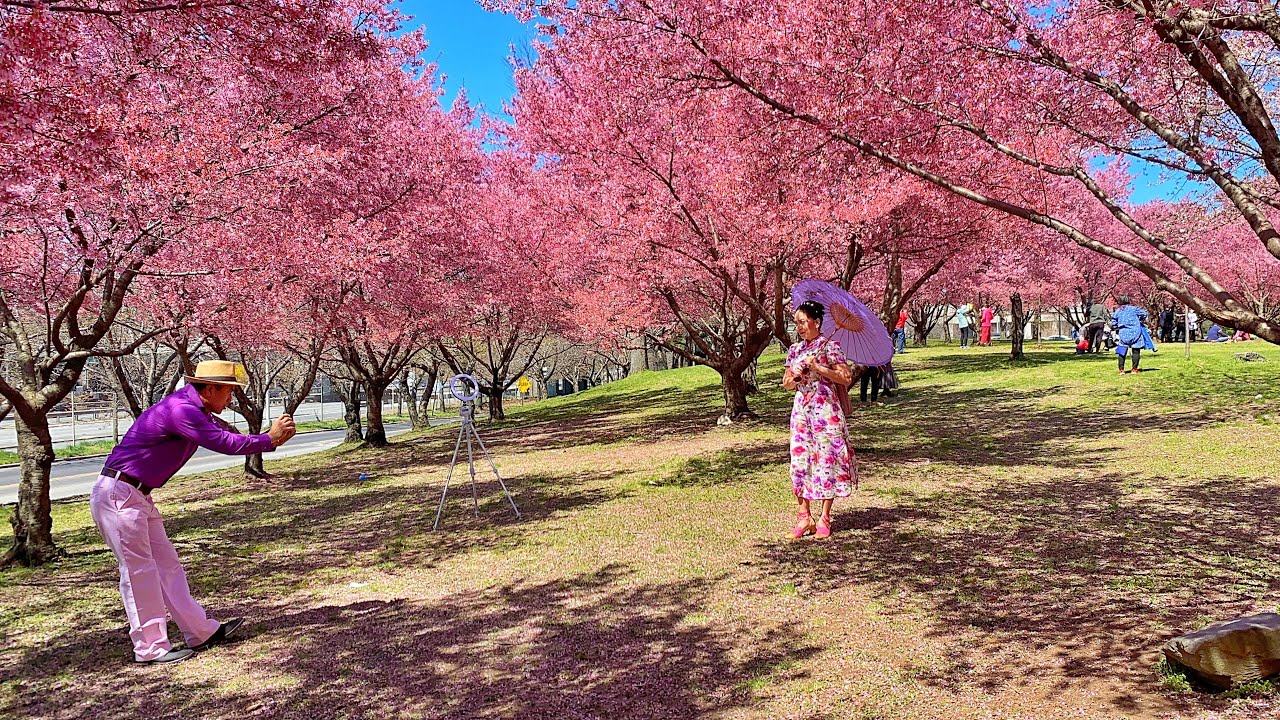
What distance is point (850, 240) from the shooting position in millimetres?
11695

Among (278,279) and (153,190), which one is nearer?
(153,190)

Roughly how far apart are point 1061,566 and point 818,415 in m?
2.09

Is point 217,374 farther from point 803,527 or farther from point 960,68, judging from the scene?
point 960,68

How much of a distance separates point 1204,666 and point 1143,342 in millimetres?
17750

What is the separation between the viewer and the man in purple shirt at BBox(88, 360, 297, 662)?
445 cm

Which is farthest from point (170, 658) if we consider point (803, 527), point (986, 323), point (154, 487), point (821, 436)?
point (986, 323)

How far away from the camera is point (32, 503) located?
283 inches

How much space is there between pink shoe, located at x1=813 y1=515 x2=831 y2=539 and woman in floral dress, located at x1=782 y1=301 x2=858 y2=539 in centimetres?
1

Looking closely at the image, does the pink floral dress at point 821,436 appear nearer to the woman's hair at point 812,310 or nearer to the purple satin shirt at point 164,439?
the woman's hair at point 812,310

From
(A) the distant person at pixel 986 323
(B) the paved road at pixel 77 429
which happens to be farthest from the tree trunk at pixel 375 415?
(A) the distant person at pixel 986 323

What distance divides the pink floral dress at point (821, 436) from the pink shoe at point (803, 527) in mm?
302

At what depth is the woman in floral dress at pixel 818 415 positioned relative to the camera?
6.29m

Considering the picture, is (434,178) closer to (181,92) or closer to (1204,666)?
(181,92)

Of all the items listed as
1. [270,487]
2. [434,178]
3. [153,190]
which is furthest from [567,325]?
[153,190]
